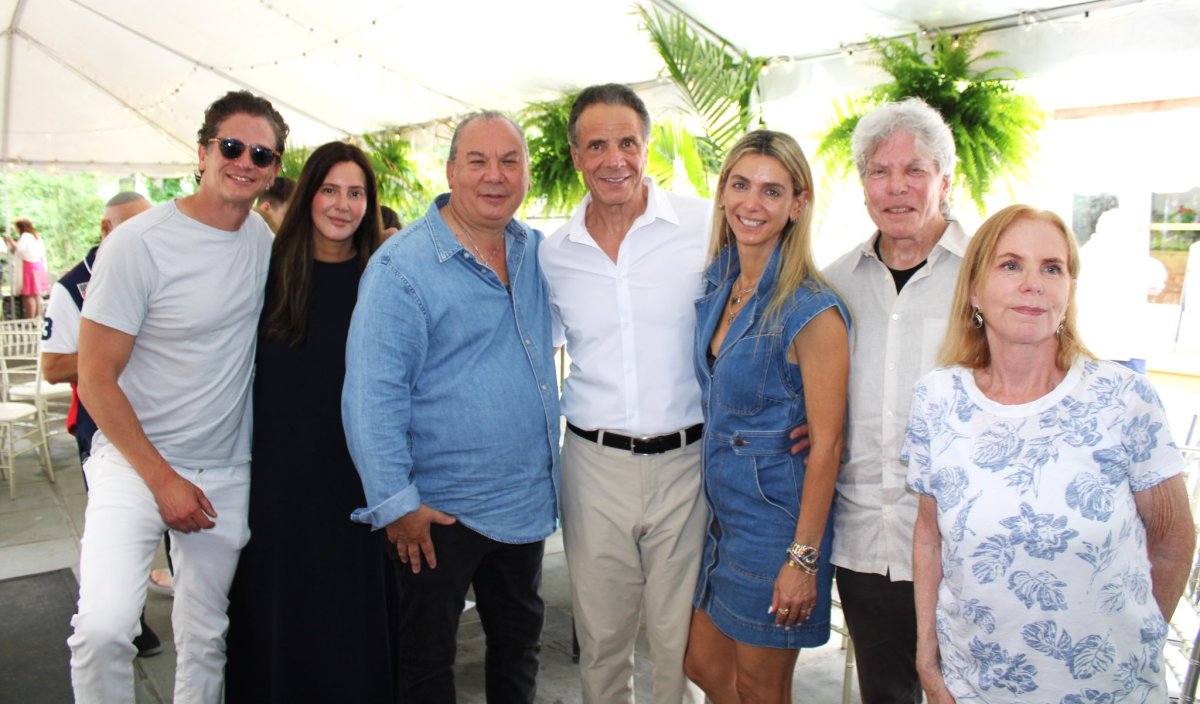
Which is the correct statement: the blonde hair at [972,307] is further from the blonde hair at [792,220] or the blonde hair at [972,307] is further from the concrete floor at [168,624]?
the concrete floor at [168,624]

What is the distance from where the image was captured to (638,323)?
7.68 feet

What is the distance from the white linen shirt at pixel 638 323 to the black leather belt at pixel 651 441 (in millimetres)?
21

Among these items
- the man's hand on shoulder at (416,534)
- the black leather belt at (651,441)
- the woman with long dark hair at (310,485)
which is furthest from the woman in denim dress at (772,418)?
the woman with long dark hair at (310,485)

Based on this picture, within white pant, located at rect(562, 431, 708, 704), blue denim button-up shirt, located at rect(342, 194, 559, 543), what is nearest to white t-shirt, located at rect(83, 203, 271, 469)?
blue denim button-up shirt, located at rect(342, 194, 559, 543)

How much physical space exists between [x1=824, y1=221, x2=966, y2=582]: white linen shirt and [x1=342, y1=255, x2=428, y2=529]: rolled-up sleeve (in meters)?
1.17

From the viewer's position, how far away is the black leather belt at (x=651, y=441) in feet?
7.59

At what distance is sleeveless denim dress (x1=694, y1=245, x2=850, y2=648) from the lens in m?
2.03

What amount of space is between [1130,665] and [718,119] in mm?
3716

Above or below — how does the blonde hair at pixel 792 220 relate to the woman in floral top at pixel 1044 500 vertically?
above

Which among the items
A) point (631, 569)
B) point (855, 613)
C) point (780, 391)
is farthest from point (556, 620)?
point (780, 391)

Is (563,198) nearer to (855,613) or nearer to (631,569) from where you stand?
(631,569)

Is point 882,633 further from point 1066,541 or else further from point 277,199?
point 277,199

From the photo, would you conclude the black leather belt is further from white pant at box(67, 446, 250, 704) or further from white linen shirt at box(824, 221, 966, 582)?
white pant at box(67, 446, 250, 704)

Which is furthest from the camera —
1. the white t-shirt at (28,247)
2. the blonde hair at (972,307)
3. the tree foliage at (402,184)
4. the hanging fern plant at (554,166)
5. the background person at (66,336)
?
the white t-shirt at (28,247)
